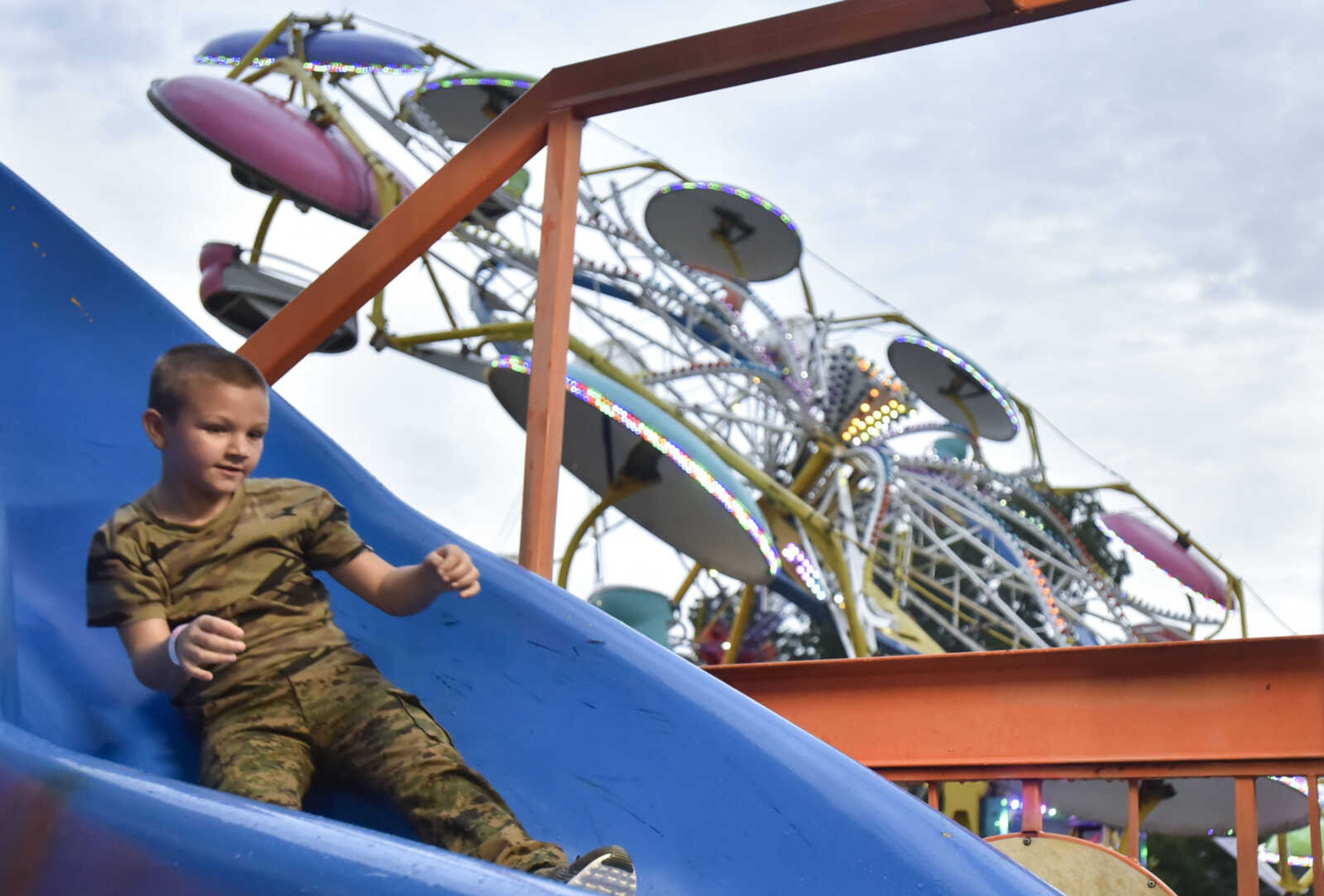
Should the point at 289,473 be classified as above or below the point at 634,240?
below

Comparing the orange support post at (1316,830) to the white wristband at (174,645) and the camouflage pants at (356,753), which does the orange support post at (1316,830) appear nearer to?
the camouflage pants at (356,753)

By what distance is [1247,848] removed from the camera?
218 centimetres

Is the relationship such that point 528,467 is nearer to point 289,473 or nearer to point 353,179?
point 289,473

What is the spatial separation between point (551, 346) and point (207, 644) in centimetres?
115

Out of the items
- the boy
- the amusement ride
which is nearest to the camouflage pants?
the boy

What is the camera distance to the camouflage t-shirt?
178 centimetres

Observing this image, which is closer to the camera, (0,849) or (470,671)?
(0,849)

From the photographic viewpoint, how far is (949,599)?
69.3 feet

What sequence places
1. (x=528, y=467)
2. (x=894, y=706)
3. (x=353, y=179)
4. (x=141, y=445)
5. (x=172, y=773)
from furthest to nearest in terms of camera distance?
(x=353, y=179)
(x=894, y=706)
(x=528, y=467)
(x=141, y=445)
(x=172, y=773)

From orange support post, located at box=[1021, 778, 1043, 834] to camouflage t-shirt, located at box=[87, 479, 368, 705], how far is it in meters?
1.36

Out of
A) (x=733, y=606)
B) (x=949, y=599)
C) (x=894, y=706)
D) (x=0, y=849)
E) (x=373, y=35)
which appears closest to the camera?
(x=0, y=849)

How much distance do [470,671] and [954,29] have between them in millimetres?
1291

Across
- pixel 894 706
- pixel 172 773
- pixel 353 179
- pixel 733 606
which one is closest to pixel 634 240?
pixel 353 179

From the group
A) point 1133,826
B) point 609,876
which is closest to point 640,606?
point 1133,826
